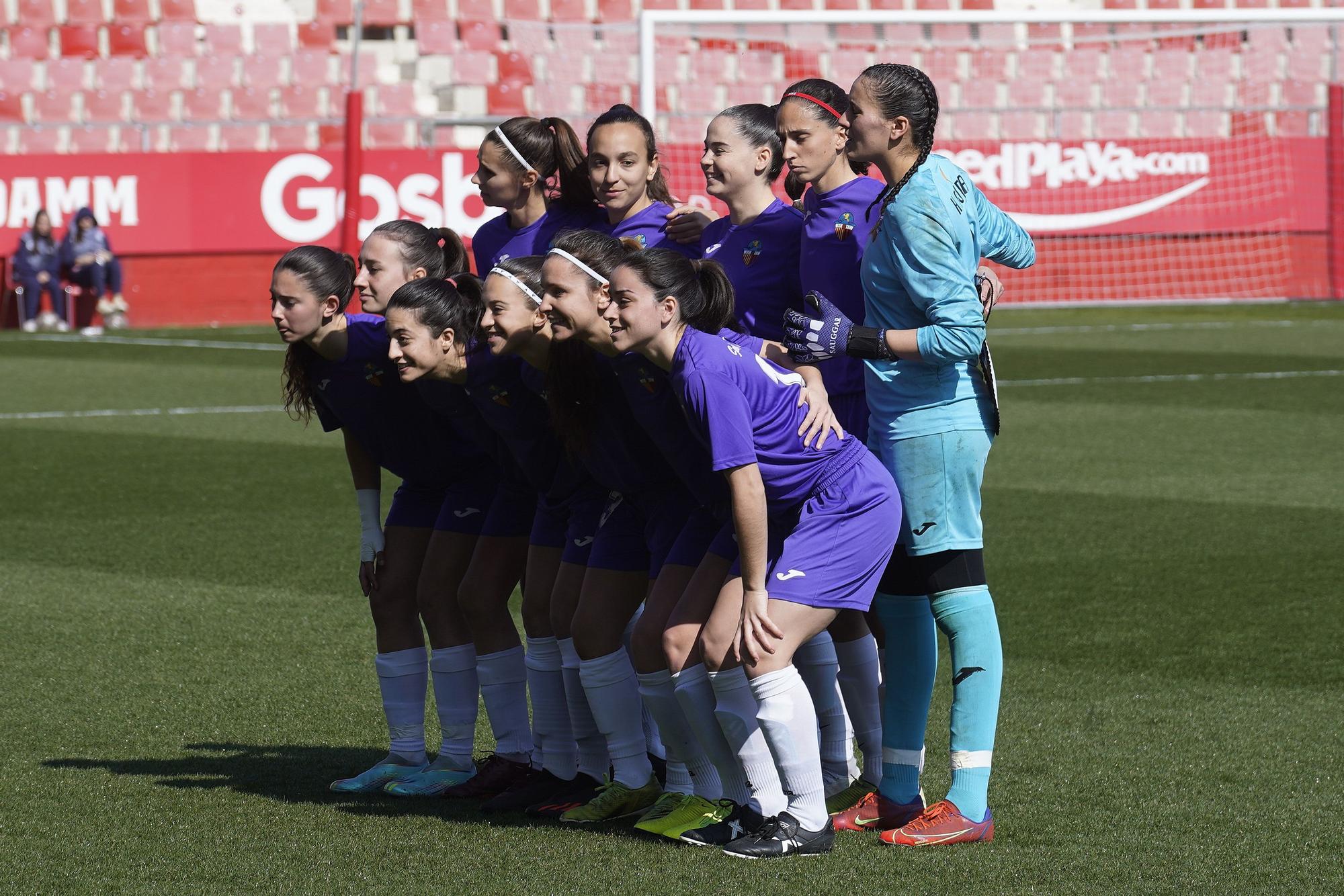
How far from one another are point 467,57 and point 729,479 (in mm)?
24219

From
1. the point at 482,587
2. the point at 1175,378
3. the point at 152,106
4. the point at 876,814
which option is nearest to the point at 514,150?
the point at 482,587

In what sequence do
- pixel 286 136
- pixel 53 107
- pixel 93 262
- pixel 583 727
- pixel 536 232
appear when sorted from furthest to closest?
pixel 53 107, pixel 286 136, pixel 93 262, pixel 536 232, pixel 583 727

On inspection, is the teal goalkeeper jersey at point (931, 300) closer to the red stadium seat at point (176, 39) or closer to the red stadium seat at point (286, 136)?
the red stadium seat at point (286, 136)

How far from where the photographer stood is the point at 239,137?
2519cm

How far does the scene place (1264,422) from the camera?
43.2 feet

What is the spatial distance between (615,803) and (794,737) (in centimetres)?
68

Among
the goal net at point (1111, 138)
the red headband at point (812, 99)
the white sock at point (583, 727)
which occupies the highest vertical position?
the goal net at point (1111, 138)

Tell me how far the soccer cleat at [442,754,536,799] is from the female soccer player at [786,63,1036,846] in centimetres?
111

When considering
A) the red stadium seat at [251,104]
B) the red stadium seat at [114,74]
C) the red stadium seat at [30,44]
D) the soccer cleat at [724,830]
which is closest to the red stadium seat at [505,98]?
the red stadium seat at [251,104]

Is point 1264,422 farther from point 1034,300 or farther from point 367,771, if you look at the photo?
point 1034,300

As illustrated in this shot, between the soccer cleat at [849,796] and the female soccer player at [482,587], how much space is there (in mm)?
843

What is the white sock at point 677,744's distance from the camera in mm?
4562

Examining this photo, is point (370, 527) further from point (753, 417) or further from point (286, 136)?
point (286, 136)

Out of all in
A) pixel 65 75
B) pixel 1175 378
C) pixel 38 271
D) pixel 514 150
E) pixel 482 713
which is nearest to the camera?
pixel 514 150
